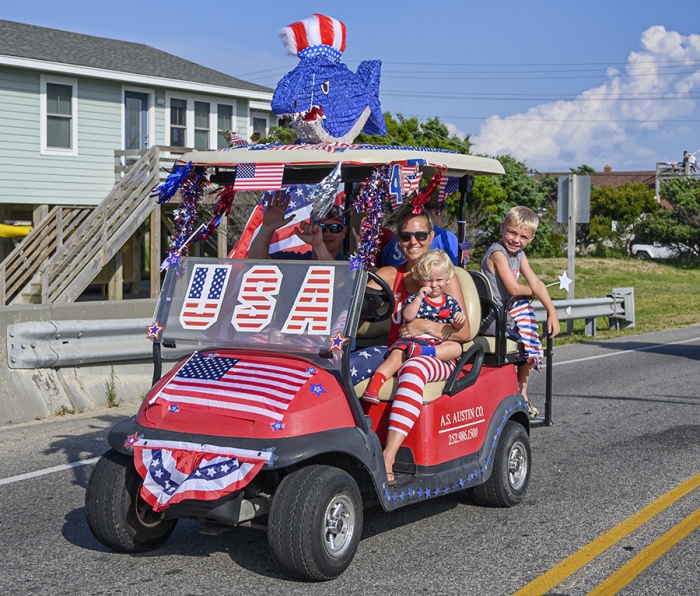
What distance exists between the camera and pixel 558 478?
681 centimetres

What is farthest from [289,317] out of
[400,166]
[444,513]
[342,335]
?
[444,513]

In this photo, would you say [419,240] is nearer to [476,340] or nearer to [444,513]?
[476,340]

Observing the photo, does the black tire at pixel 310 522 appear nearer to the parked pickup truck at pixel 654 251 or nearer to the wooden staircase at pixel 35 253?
the wooden staircase at pixel 35 253

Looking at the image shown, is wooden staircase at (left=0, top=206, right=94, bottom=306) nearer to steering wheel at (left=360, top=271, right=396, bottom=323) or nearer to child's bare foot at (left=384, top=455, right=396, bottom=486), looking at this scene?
steering wheel at (left=360, top=271, right=396, bottom=323)

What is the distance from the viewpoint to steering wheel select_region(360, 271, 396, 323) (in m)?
5.46

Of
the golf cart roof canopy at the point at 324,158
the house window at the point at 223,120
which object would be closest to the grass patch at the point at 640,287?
the house window at the point at 223,120

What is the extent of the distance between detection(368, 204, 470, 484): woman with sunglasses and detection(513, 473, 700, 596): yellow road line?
91 cm

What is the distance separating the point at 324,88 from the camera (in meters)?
7.35

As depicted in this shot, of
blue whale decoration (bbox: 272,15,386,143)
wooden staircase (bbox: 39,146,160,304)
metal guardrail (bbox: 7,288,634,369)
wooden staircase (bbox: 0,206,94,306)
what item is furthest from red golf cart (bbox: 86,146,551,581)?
wooden staircase (bbox: 0,206,94,306)

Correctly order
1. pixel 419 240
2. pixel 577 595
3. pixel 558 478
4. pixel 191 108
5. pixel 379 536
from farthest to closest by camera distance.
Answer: pixel 191 108, pixel 558 478, pixel 419 240, pixel 379 536, pixel 577 595

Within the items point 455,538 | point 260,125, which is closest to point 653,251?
point 260,125

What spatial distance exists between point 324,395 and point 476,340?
1696mm

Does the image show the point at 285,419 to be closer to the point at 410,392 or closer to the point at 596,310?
the point at 410,392

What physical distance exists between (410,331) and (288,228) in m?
1.36
